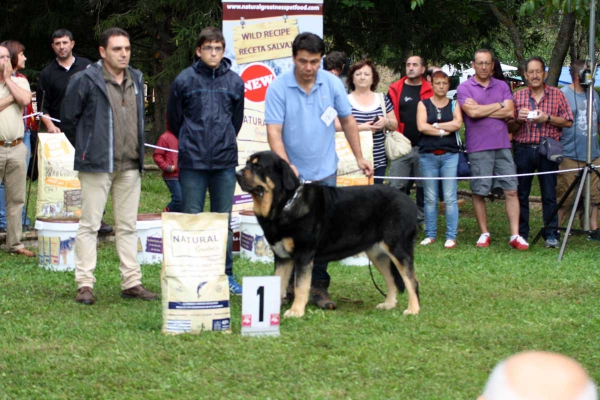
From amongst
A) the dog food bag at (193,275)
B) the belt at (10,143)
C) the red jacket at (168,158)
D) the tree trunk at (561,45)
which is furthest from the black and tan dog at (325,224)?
the tree trunk at (561,45)

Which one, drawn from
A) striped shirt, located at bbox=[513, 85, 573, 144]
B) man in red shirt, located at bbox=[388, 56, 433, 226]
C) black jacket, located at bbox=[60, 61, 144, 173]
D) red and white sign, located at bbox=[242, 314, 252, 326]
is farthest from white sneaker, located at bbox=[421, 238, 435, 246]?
red and white sign, located at bbox=[242, 314, 252, 326]

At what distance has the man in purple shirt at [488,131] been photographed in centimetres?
952

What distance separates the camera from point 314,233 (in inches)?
236

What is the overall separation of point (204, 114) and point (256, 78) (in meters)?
2.16

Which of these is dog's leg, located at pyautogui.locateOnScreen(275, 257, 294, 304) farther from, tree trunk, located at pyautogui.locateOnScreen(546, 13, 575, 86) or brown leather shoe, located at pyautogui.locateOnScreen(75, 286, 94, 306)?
tree trunk, located at pyautogui.locateOnScreen(546, 13, 575, 86)

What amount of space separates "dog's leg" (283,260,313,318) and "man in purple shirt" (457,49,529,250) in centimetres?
423

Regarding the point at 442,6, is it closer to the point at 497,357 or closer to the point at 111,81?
the point at 111,81

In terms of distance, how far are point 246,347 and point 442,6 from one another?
12962 millimetres

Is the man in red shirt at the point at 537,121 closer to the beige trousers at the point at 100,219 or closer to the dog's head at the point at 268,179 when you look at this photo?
the dog's head at the point at 268,179

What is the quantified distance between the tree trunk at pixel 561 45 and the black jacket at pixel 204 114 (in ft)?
27.6

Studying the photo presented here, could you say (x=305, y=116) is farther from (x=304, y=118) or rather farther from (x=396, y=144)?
(x=396, y=144)

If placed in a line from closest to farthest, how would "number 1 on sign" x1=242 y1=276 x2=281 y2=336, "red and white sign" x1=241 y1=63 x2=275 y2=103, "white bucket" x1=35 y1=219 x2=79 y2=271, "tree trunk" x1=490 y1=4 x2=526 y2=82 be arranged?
"number 1 on sign" x1=242 y1=276 x2=281 y2=336
"white bucket" x1=35 y1=219 x2=79 y2=271
"red and white sign" x1=241 y1=63 x2=275 y2=103
"tree trunk" x1=490 y1=4 x2=526 y2=82

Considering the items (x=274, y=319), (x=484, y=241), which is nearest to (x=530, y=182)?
(x=484, y=241)

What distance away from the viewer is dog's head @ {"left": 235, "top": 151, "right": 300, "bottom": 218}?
5699 millimetres
